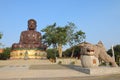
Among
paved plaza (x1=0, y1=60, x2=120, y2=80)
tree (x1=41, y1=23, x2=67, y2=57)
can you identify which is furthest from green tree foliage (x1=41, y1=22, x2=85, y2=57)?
paved plaza (x1=0, y1=60, x2=120, y2=80)

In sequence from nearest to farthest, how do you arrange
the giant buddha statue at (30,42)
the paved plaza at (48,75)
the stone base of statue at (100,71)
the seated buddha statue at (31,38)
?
the paved plaza at (48,75)
the stone base of statue at (100,71)
the giant buddha statue at (30,42)
the seated buddha statue at (31,38)

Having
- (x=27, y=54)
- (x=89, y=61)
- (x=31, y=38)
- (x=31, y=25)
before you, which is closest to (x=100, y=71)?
(x=89, y=61)

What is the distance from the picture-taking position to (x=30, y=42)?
126ft

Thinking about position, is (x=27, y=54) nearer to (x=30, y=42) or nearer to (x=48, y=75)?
(x=30, y=42)

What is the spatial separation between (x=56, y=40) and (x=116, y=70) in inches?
1111

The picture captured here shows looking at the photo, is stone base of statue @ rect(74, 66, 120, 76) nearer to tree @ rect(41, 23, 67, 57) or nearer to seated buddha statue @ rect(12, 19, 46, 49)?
seated buddha statue @ rect(12, 19, 46, 49)

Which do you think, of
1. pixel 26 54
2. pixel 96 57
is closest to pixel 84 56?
pixel 96 57

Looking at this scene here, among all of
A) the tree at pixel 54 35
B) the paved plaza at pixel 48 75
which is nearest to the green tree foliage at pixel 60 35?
the tree at pixel 54 35

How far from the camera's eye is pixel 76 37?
1682 inches

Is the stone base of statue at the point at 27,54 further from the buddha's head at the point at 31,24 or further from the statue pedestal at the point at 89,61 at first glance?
the statue pedestal at the point at 89,61

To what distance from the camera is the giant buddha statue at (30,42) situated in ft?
121

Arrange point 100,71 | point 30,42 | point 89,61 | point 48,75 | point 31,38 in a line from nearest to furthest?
point 48,75, point 100,71, point 89,61, point 30,42, point 31,38

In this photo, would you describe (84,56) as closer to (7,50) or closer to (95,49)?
(95,49)

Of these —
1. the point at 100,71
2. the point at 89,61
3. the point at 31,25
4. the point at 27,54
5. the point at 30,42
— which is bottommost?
the point at 100,71
